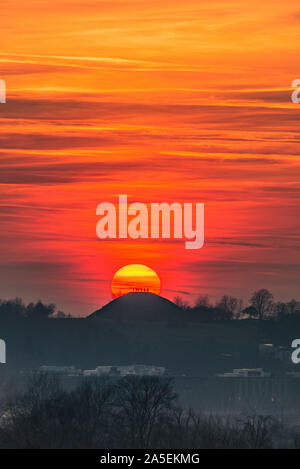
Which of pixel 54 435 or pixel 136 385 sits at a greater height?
pixel 136 385

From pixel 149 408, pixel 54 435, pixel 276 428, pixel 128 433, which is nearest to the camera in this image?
pixel 54 435

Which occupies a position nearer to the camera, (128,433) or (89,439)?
(89,439)

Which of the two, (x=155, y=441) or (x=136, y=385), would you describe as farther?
(x=136, y=385)

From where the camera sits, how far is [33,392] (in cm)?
19775

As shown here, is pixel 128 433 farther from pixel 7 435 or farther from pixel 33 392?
pixel 33 392
